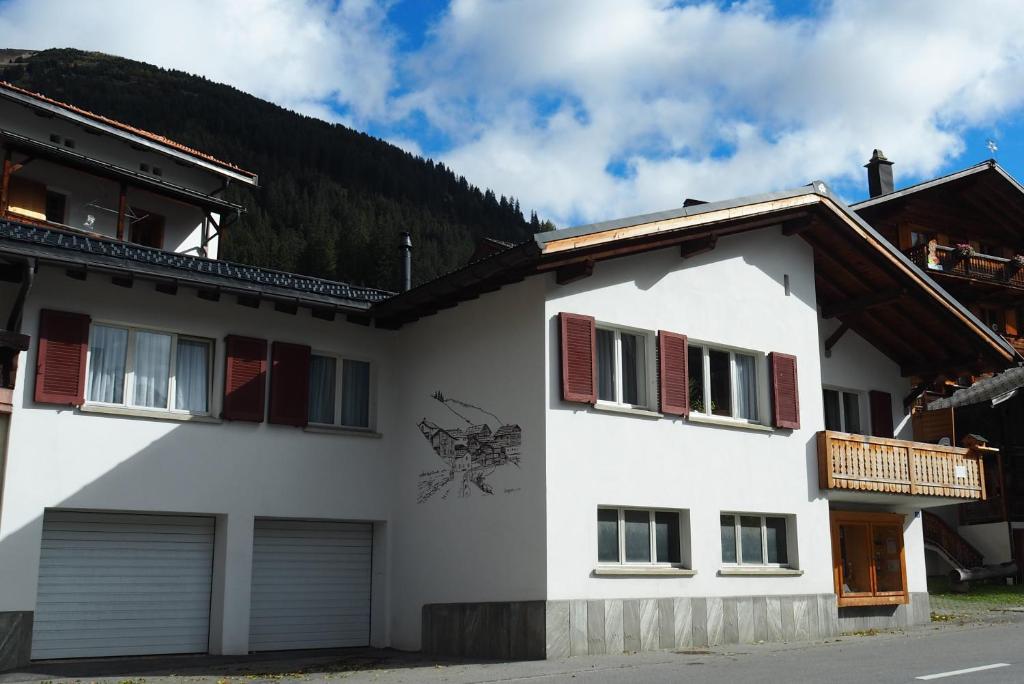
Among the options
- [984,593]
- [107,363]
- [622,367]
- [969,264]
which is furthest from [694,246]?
[969,264]

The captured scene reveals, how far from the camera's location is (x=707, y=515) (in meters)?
15.4

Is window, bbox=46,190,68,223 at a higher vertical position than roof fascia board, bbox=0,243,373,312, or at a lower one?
higher

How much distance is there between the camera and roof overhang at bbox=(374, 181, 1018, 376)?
13859 millimetres

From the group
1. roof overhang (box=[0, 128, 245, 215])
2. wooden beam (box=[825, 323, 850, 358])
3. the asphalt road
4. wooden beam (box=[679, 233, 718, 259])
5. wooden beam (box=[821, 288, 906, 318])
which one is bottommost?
the asphalt road

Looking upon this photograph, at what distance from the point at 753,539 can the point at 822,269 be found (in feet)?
17.6

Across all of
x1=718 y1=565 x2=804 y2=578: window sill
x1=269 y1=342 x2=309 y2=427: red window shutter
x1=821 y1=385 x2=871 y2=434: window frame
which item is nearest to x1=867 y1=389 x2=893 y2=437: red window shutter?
x1=821 y1=385 x2=871 y2=434: window frame

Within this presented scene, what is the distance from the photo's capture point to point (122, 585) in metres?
14.2

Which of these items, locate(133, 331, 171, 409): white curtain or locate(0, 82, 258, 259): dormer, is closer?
locate(133, 331, 171, 409): white curtain

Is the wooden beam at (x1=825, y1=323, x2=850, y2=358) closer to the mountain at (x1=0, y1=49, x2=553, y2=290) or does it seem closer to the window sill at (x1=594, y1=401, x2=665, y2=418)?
the window sill at (x1=594, y1=401, x2=665, y2=418)

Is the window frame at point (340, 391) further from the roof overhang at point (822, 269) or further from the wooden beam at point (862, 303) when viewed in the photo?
the wooden beam at point (862, 303)

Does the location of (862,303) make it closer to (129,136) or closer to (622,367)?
(622,367)

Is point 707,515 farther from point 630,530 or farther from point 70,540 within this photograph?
point 70,540

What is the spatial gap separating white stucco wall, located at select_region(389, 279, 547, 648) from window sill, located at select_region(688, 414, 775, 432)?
287cm

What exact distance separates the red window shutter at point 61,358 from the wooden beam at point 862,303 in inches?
499
